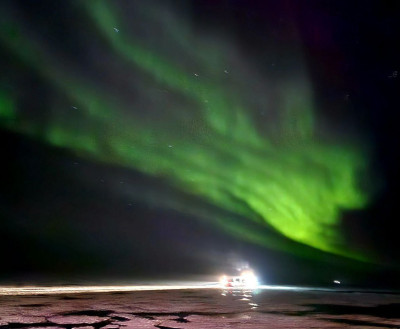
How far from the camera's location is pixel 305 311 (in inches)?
490

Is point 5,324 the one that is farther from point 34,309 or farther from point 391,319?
point 391,319

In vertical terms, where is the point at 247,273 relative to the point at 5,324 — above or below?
above

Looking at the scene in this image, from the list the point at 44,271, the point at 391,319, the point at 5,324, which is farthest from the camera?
the point at 44,271

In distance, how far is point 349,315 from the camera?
11.6 m

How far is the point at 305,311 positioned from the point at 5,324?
863 centimetres

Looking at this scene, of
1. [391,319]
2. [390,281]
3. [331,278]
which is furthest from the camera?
[331,278]

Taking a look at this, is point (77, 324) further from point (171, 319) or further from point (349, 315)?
point (349, 315)

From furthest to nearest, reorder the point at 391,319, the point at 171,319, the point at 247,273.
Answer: the point at 247,273, the point at 391,319, the point at 171,319

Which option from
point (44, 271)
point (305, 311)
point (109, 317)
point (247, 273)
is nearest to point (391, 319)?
point (305, 311)

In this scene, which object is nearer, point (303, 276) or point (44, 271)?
point (303, 276)

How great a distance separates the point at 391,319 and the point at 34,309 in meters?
10.0

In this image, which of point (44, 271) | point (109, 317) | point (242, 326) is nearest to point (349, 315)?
point (242, 326)

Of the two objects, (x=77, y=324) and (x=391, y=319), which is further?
(x=391, y=319)

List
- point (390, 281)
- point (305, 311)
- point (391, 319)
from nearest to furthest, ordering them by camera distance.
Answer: point (391, 319)
point (305, 311)
point (390, 281)
